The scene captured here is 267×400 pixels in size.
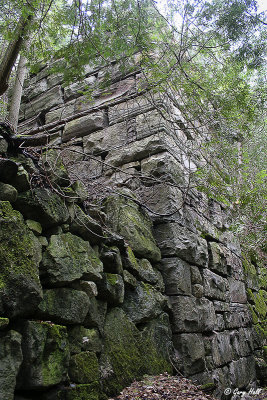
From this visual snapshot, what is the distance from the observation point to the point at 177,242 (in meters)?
3.35

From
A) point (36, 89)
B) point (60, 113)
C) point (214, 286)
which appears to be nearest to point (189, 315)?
point (214, 286)

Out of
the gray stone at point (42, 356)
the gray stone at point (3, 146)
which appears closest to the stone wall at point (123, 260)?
the gray stone at point (42, 356)

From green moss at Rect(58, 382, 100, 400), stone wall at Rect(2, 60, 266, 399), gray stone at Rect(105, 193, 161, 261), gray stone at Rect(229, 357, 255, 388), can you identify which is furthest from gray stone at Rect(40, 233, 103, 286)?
gray stone at Rect(229, 357, 255, 388)

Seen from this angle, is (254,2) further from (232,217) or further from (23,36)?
(232,217)

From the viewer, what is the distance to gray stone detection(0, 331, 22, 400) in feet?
4.66

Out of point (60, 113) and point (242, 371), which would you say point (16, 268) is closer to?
point (60, 113)

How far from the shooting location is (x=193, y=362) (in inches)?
117

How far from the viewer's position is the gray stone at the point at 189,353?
292 centimetres

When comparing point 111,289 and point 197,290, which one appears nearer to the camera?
point 111,289

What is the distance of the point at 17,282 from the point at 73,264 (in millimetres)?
495

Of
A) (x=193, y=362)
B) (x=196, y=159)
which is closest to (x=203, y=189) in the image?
(x=196, y=159)

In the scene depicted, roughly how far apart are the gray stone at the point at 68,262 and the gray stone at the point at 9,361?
418 millimetres

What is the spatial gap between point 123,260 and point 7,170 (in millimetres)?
1192

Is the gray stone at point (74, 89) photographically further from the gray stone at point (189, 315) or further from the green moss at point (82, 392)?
the green moss at point (82, 392)
